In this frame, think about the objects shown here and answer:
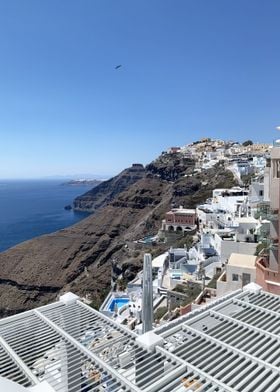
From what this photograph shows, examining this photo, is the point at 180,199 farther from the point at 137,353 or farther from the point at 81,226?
the point at 137,353

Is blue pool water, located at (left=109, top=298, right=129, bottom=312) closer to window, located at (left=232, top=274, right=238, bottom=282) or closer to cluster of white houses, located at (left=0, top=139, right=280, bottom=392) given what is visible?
window, located at (left=232, top=274, right=238, bottom=282)

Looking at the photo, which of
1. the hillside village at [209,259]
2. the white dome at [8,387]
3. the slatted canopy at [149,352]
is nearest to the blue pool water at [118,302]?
the hillside village at [209,259]

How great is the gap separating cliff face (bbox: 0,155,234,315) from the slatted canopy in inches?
1055

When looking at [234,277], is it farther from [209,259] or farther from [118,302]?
[118,302]

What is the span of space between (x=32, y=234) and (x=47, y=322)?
78.2 meters

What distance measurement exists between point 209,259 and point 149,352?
16.9 metres

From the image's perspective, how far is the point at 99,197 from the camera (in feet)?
439

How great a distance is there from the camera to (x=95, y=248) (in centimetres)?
5691

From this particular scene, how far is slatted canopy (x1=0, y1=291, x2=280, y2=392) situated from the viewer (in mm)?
4379

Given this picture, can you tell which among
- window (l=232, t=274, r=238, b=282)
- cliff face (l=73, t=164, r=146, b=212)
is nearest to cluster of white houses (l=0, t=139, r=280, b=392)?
window (l=232, t=274, r=238, b=282)

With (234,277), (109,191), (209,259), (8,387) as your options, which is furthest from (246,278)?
(109,191)

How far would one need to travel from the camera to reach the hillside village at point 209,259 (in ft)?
41.0

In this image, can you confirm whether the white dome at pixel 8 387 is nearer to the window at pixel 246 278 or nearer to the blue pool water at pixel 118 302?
the window at pixel 246 278

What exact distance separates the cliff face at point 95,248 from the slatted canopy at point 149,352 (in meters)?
26.8
